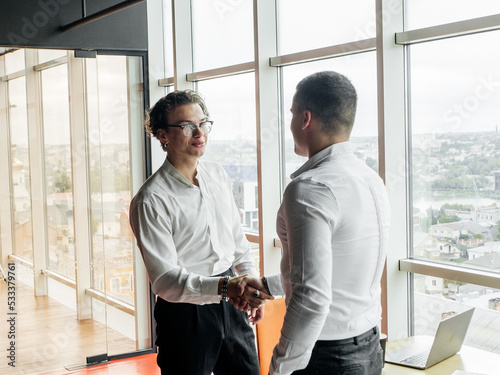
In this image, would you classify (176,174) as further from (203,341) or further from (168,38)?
(168,38)

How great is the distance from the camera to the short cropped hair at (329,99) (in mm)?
1787

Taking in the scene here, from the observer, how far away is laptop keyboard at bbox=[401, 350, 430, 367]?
2597 millimetres

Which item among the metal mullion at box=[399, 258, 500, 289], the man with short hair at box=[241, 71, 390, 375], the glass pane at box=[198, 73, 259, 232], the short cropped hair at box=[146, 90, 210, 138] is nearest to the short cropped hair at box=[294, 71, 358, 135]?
the man with short hair at box=[241, 71, 390, 375]

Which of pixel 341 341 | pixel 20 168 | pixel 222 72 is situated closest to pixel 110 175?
pixel 20 168

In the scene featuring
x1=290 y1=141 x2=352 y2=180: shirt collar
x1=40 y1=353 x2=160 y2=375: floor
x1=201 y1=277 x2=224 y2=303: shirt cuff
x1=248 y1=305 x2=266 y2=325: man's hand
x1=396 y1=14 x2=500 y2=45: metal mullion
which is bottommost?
x1=40 y1=353 x2=160 y2=375: floor

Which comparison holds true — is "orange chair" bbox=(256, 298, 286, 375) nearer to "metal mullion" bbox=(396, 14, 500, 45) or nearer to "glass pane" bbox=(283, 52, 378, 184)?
"glass pane" bbox=(283, 52, 378, 184)

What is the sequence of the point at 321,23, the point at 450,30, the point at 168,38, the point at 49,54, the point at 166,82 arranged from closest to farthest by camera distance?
the point at 450,30 → the point at 321,23 → the point at 49,54 → the point at 166,82 → the point at 168,38

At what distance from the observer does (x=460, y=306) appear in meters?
3.36

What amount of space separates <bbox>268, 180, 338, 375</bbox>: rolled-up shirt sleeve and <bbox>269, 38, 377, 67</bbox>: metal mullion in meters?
2.20

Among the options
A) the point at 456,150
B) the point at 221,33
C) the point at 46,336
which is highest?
the point at 221,33

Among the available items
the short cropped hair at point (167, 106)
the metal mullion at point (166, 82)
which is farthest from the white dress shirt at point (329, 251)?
the metal mullion at point (166, 82)

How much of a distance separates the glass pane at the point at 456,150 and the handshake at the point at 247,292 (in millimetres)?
1412

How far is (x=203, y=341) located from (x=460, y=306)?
1.60m

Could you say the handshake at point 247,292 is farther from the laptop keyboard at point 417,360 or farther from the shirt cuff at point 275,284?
the laptop keyboard at point 417,360
